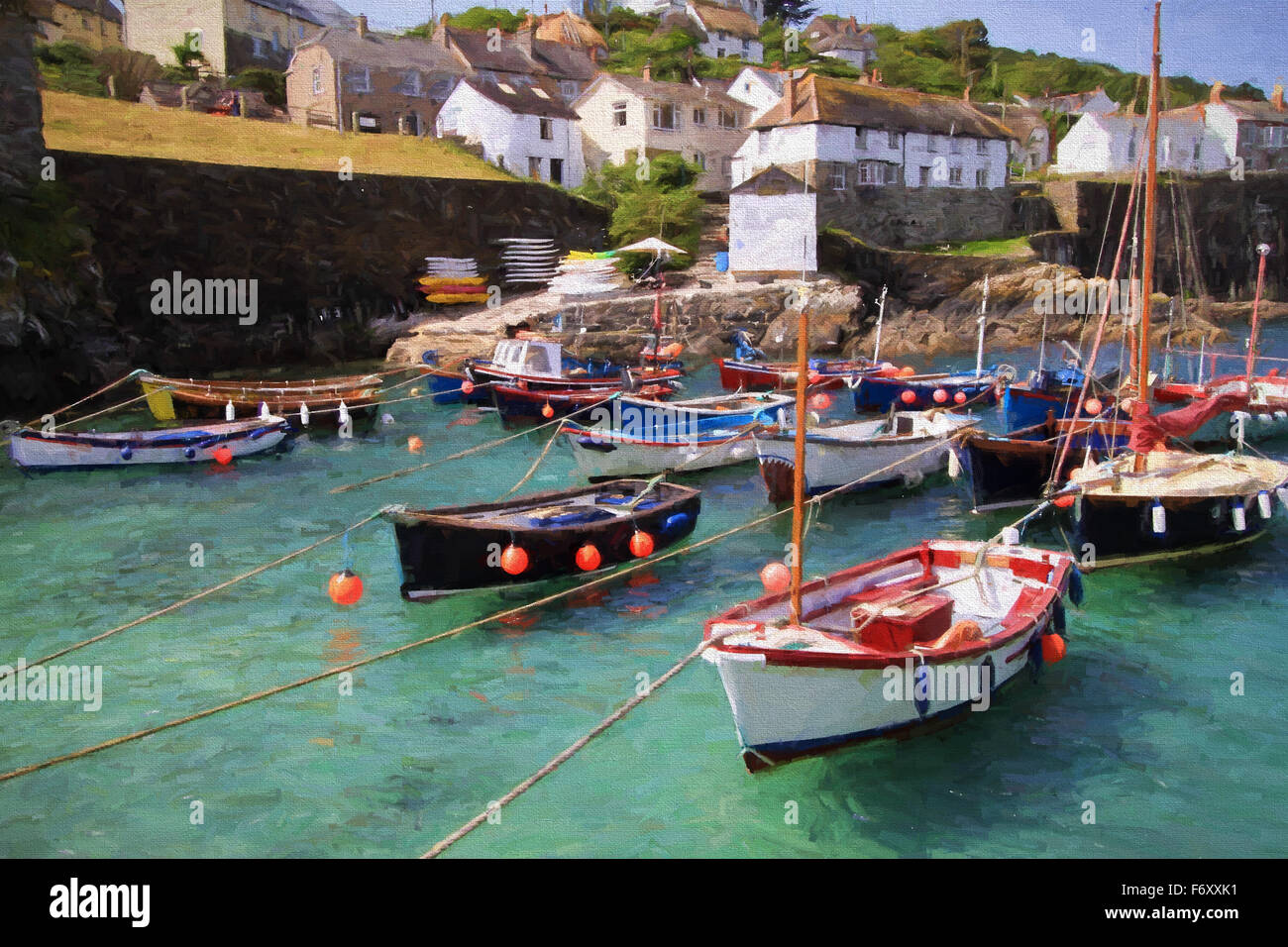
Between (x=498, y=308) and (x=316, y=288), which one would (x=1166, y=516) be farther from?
(x=316, y=288)

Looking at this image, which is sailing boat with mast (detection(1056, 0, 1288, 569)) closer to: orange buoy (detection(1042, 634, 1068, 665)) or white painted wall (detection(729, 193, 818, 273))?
orange buoy (detection(1042, 634, 1068, 665))

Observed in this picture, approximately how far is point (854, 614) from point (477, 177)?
3550 cm

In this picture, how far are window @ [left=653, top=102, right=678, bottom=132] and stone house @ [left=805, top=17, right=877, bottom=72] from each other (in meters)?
29.8

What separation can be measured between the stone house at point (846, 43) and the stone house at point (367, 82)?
117 ft

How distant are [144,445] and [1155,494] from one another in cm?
1762

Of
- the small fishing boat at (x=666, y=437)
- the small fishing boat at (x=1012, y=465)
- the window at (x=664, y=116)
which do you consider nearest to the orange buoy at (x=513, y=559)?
the small fishing boat at (x=666, y=437)

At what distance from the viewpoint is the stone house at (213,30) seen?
5481 cm


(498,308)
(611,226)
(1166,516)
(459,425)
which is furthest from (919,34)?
(1166,516)

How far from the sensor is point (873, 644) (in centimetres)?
909

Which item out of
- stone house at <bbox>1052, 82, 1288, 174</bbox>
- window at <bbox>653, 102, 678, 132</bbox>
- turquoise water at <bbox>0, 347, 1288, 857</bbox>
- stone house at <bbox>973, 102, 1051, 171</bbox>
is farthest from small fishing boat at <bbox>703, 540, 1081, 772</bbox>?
stone house at <bbox>973, 102, 1051, 171</bbox>

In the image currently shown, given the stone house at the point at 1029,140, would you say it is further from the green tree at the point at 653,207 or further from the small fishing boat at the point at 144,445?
the small fishing boat at the point at 144,445

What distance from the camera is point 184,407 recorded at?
912 inches

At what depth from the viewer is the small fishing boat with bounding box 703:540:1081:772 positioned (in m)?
8.07

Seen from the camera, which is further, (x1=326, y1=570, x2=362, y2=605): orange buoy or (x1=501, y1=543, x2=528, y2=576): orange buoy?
(x1=501, y1=543, x2=528, y2=576): orange buoy
